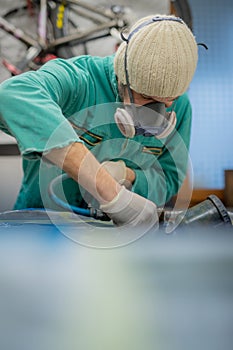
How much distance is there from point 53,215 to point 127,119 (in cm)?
25

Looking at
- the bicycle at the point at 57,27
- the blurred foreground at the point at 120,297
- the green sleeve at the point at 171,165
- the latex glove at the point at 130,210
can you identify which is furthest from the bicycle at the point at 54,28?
the blurred foreground at the point at 120,297

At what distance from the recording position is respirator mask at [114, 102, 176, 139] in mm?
994

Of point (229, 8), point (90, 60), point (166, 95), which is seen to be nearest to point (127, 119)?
point (166, 95)

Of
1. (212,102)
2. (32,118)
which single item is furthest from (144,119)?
(212,102)

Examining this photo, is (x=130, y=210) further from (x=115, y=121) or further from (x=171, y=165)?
(x=171, y=165)

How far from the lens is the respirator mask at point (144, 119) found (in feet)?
3.26

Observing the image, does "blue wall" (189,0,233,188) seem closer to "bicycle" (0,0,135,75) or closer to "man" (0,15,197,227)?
"bicycle" (0,0,135,75)

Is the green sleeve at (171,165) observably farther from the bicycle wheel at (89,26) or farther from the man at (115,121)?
the bicycle wheel at (89,26)

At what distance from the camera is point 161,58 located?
893 millimetres

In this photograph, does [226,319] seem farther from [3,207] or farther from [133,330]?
[3,207]

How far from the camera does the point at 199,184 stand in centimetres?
297

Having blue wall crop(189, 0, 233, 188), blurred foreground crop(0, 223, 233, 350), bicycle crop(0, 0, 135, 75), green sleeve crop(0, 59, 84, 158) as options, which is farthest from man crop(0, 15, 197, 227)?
blue wall crop(189, 0, 233, 188)

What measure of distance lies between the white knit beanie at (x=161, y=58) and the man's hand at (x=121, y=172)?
0.64 ft

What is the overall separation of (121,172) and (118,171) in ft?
0.04
